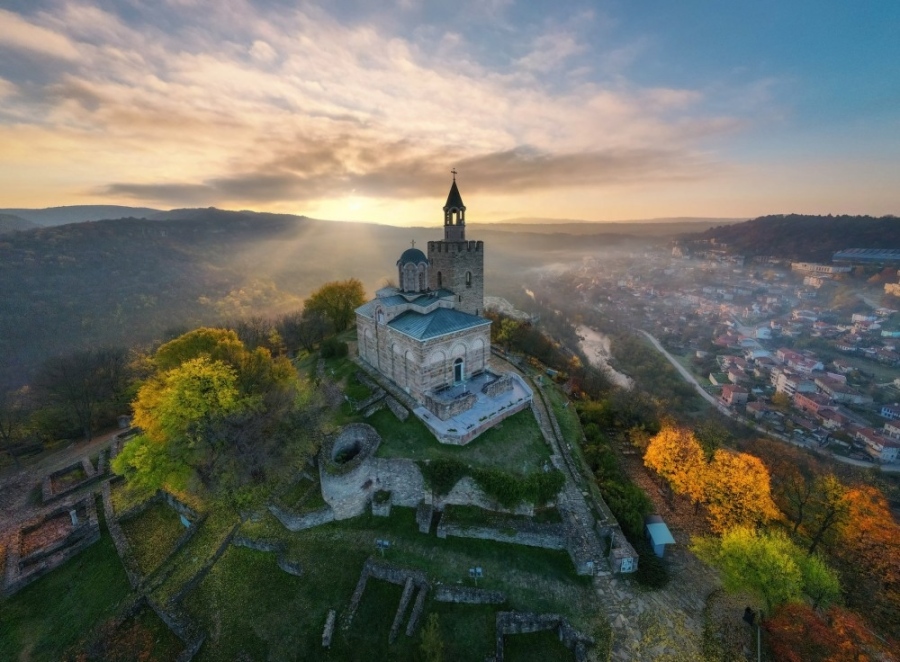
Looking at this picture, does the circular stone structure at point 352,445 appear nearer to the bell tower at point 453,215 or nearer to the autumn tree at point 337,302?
the bell tower at point 453,215

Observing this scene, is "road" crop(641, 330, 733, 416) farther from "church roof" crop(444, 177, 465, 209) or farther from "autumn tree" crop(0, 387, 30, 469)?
"autumn tree" crop(0, 387, 30, 469)

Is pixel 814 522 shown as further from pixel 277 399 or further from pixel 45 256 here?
pixel 45 256

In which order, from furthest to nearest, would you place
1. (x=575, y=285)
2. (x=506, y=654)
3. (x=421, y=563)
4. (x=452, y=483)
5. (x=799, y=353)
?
(x=575, y=285) < (x=799, y=353) < (x=452, y=483) < (x=421, y=563) < (x=506, y=654)

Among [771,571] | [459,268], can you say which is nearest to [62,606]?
[459,268]

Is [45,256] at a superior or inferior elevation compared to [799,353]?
superior

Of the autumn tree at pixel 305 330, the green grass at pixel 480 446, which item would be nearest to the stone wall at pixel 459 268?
the green grass at pixel 480 446

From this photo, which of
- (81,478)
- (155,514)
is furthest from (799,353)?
(81,478)

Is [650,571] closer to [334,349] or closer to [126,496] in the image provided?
[334,349]
